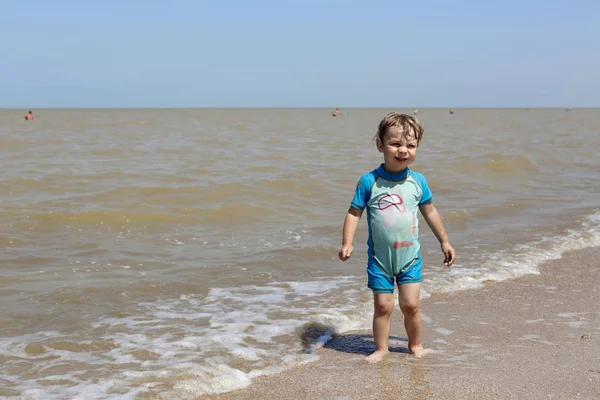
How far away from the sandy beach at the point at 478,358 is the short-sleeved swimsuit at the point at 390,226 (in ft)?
1.59

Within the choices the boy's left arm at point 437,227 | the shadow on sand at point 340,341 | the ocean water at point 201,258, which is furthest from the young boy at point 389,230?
the ocean water at point 201,258

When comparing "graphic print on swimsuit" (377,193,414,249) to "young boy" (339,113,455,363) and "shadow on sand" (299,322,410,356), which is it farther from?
Answer: "shadow on sand" (299,322,410,356)

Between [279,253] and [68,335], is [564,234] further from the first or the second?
[68,335]

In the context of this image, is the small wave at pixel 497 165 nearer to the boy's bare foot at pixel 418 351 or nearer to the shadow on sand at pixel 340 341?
the shadow on sand at pixel 340 341

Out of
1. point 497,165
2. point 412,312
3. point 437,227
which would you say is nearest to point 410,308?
point 412,312

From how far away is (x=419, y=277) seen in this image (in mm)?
3830

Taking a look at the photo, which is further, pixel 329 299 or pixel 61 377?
pixel 329 299

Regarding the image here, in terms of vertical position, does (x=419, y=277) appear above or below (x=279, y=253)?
above

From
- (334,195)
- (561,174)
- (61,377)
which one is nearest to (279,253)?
(61,377)

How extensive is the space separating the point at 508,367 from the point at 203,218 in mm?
5879

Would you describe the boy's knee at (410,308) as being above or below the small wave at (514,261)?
above

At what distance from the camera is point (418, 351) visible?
3.89m

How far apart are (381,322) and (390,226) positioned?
1.84 feet

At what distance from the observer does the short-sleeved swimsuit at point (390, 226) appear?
378cm
